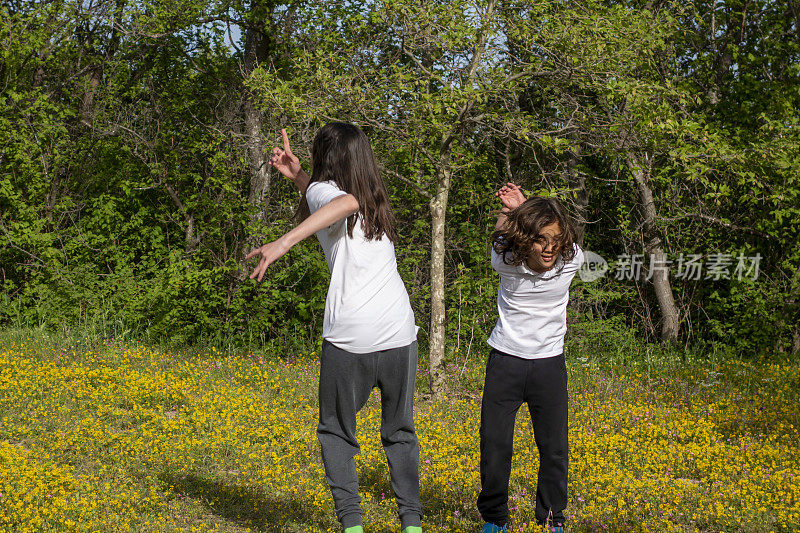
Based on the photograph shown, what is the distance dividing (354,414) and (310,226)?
2.98 feet

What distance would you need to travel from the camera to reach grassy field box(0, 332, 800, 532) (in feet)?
14.8

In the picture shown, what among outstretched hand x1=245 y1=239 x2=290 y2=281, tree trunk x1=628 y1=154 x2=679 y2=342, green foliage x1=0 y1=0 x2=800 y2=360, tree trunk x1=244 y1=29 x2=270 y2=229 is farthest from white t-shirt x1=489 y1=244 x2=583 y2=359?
tree trunk x1=628 y1=154 x2=679 y2=342

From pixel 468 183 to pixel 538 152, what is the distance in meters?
2.00

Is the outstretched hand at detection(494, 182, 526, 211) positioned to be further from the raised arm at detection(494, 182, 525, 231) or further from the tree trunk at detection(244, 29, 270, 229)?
the tree trunk at detection(244, 29, 270, 229)

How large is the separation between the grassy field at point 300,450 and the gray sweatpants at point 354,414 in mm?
918

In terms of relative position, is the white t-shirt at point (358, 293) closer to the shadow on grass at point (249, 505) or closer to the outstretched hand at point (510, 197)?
the outstretched hand at point (510, 197)

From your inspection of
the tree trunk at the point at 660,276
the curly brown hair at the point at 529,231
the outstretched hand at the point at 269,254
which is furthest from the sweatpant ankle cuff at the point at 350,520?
the tree trunk at the point at 660,276

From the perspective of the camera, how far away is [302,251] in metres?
9.01

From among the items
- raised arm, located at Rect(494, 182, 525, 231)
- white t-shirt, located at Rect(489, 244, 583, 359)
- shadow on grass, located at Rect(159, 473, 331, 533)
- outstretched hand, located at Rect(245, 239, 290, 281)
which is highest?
raised arm, located at Rect(494, 182, 525, 231)

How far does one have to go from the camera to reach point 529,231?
3725 millimetres

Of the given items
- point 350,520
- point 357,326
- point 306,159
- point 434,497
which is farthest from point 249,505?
point 306,159

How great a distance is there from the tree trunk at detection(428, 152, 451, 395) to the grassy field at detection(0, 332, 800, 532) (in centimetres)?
47

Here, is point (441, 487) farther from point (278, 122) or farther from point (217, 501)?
point (278, 122)

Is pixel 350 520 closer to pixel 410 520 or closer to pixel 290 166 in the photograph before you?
pixel 410 520
